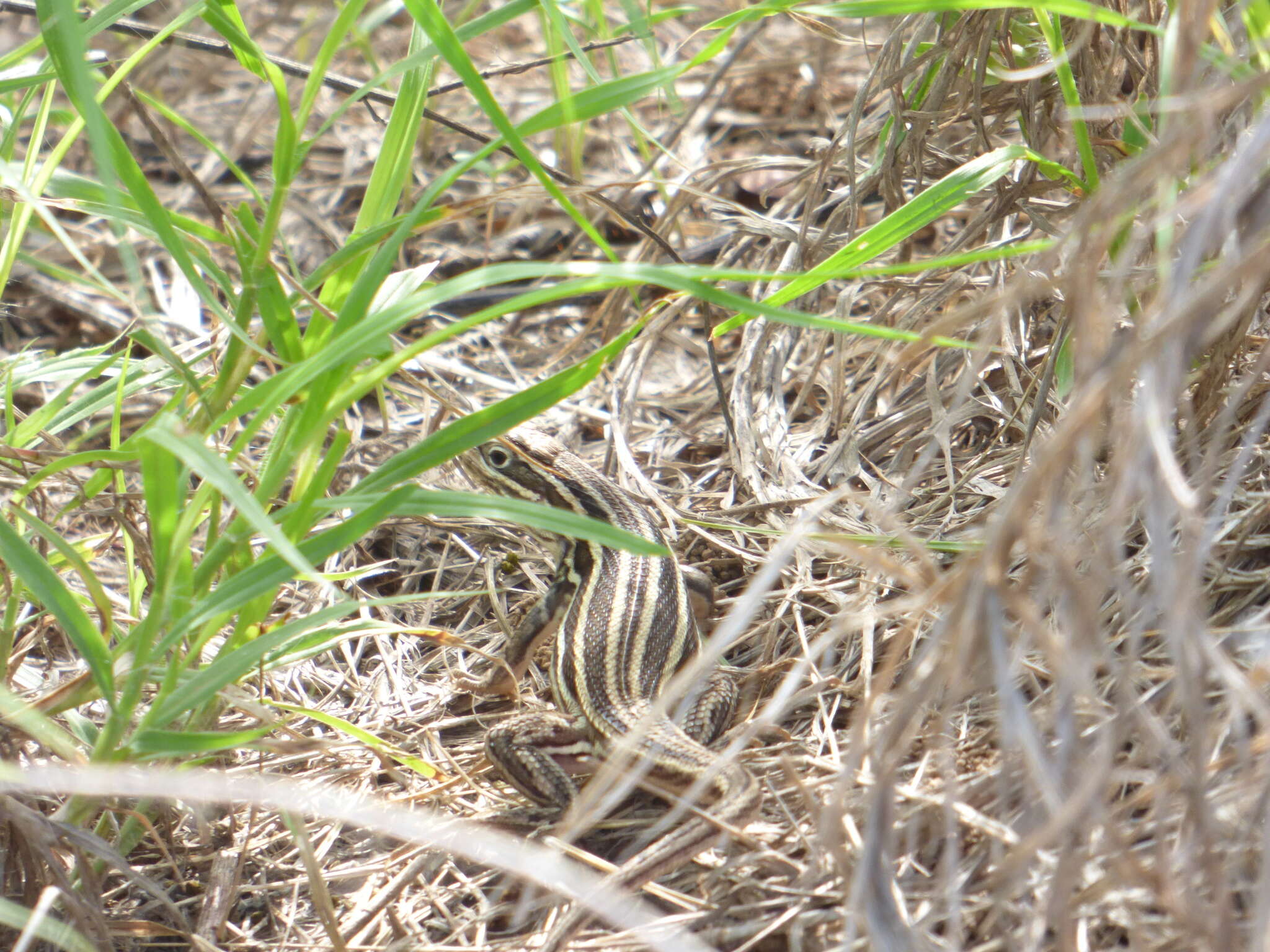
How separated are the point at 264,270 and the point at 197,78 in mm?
5629

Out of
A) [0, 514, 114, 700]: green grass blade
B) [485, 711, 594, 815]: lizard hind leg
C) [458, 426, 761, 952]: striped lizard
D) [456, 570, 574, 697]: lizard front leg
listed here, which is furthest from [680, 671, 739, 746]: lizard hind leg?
[0, 514, 114, 700]: green grass blade

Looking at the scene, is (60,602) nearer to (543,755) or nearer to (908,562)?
(543,755)

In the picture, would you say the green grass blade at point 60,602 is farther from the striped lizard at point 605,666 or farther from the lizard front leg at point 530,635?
the lizard front leg at point 530,635

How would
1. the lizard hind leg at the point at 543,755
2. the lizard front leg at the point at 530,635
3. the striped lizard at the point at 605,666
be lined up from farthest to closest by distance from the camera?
the lizard front leg at the point at 530,635 < the lizard hind leg at the point at 543,755 < the striped lizard at the point at 605,666

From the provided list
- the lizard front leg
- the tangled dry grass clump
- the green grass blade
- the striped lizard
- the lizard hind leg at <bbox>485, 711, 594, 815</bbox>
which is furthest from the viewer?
the lizard front leg

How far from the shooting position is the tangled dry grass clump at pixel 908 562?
1.68 metres

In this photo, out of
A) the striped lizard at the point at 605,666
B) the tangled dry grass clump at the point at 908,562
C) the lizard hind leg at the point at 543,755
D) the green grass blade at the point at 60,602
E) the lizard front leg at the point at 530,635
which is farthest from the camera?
the lizard front leg at the point at 530,635

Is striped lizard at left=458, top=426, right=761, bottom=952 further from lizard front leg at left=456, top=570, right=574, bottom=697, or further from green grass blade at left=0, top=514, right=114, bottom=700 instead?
green grass blade at left=0, top=514, right=114, bottom=700

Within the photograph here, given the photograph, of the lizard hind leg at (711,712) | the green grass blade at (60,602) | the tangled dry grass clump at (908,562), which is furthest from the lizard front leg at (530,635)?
the green grass blade at (60,602)

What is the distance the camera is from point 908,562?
321cm

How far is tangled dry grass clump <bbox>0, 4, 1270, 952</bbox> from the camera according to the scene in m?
1.68

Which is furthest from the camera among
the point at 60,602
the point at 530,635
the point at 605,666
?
the point at 530,635

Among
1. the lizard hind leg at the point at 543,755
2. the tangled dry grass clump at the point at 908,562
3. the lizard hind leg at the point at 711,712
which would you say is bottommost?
the lizard hind leg at the point at 543,755

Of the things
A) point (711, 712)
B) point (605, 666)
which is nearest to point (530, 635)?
point (605, 666)
